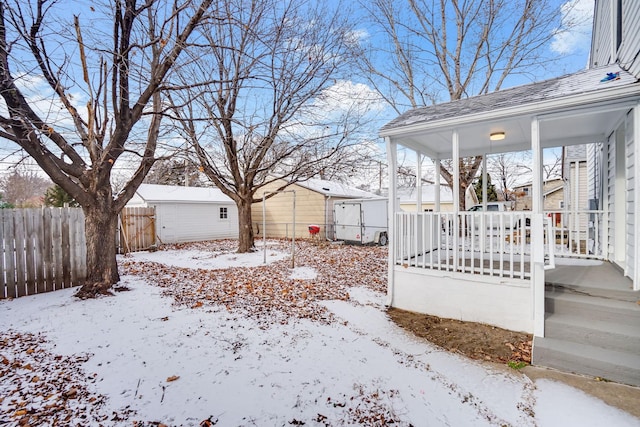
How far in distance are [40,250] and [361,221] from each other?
10845 millimetres

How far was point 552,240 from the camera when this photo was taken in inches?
148

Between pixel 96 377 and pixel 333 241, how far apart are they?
40.1 feet

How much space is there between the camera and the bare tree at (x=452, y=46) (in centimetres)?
1147

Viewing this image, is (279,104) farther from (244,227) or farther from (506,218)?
(506,218)

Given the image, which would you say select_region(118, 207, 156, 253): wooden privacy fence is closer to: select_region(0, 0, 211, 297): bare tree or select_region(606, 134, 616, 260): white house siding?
select_region(0, 0, 211, 297): bare tree

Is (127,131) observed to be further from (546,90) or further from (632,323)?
(632,323)

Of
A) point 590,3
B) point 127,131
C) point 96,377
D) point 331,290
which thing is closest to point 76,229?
point 127,131

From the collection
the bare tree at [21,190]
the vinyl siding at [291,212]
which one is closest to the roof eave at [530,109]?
the vinyl siding at [291,212]

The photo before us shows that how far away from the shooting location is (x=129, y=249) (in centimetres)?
1195

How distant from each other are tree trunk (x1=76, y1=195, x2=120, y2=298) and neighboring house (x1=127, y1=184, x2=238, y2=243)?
343 inches

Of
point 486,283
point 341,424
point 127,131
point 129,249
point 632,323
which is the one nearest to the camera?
point 341,424

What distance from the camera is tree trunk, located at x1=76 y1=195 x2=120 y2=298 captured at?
561cm

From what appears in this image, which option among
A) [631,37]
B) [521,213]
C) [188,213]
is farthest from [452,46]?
[188,213]

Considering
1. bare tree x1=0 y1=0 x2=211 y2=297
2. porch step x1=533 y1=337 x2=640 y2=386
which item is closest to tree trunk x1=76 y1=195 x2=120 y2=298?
bare tree x1=0 y1=0 x2=211 y2=297
